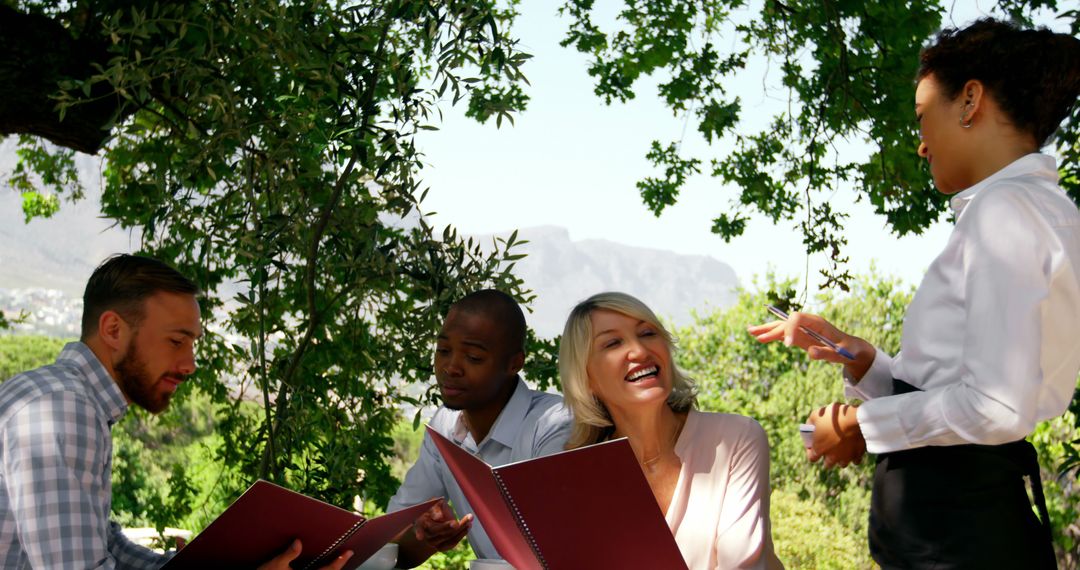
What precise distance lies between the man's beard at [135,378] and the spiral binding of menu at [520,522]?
34.8 inches

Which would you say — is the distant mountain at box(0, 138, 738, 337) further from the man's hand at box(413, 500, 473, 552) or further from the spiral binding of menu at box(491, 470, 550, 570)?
the spiral binding of menu at box(491, 470, 550, 570)

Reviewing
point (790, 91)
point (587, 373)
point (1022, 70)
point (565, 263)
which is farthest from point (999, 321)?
point (565, 263)

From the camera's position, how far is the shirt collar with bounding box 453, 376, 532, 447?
351 cm

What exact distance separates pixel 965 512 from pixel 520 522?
2.55ft

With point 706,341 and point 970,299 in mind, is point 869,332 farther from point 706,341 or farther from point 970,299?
point 970,299

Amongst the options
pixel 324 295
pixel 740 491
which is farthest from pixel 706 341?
pixel 740 491

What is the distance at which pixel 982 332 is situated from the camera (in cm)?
163

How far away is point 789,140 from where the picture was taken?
6.68 meters

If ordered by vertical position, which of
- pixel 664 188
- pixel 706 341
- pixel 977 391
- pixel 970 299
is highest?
pixel 664 188

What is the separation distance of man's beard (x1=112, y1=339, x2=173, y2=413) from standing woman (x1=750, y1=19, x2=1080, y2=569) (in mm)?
1429

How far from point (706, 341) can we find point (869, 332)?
198cm

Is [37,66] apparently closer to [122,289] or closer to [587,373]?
[122,289]

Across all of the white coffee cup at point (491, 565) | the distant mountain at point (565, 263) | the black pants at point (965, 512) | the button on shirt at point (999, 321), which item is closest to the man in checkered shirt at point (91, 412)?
the white coffee cup at point (491, 565)

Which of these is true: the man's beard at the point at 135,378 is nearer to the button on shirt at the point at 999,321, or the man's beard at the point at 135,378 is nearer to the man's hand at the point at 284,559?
the man's hand at the point at 284,559
